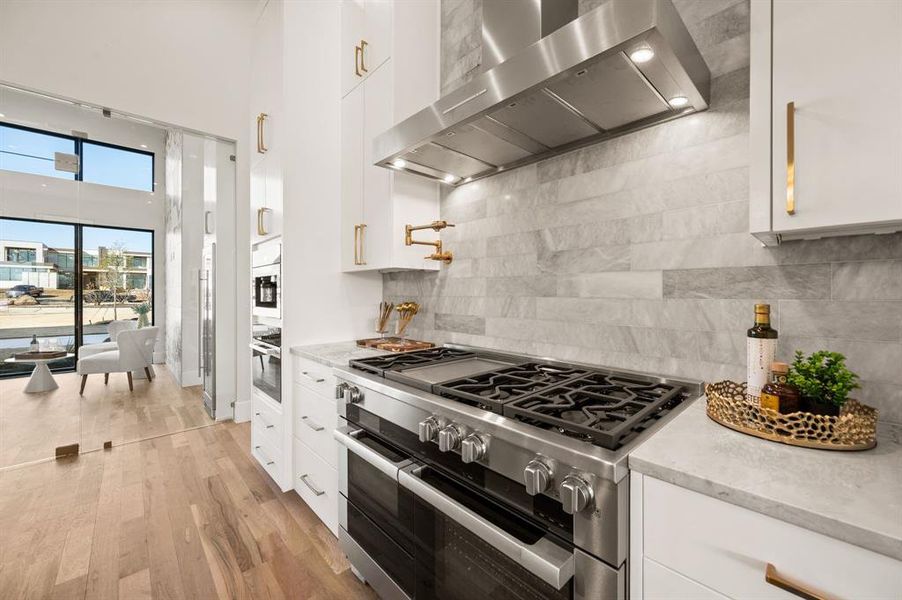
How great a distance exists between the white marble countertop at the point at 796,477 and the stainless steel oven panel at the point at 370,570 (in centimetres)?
109

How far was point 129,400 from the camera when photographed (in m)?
3.31

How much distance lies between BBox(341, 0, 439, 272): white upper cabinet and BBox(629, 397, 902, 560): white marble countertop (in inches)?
64.1

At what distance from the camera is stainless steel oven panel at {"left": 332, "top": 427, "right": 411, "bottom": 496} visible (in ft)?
4.30

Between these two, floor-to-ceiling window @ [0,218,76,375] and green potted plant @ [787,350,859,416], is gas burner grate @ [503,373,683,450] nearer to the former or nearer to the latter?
green potted plant @ [787,350,859,416]

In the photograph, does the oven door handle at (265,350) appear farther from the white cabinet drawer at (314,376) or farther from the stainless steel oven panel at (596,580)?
the stainless steel oven panel at (596,580)

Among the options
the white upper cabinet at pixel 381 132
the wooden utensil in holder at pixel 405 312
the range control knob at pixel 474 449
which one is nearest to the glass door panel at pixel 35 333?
the white upper cabinet at pixel 381 132

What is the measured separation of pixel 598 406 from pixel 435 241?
1.48 meters

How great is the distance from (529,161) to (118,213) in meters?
3.45

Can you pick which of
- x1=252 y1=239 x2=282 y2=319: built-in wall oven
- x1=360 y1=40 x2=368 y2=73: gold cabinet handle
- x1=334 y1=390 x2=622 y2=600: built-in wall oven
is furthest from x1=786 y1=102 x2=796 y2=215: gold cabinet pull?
x1=252 y1=239 x2=282 y2=319: built-in wall oven

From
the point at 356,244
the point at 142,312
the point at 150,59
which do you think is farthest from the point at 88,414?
the point at 150,59

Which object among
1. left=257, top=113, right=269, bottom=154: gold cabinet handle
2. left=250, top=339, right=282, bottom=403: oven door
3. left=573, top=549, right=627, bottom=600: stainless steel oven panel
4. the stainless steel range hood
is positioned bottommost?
left=573, top=549, right=627, bottom=600: stainless steel oven panel

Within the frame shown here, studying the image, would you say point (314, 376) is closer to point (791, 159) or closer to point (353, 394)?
point (353, 394)

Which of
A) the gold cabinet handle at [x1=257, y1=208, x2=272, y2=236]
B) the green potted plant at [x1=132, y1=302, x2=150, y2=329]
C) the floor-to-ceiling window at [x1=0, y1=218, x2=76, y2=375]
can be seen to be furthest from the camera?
the green potted plant at [x1=132, y1=302, x2=150, y2=329]

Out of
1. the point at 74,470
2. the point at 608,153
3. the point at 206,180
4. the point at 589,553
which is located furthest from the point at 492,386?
the point at 206,180
